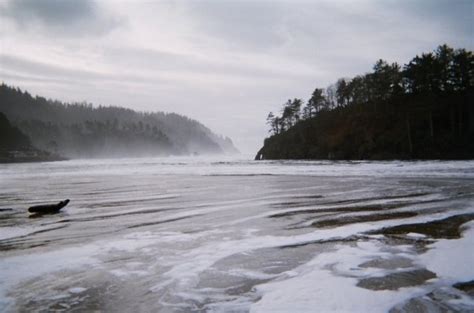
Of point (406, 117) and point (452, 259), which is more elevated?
point (406, 117)

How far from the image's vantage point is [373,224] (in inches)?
331

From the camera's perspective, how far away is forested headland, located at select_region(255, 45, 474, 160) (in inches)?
1907

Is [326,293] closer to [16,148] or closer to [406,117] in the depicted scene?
[406,117]

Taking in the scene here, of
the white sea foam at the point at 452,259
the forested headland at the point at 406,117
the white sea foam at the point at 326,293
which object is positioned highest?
the forested headland at the point at 406,117

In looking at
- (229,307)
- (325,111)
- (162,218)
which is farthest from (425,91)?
(229,307)

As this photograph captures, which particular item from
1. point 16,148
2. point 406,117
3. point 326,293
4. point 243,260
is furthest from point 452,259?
point 16,148

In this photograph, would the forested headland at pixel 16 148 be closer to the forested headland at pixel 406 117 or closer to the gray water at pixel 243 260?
the forested headland at pixel 406 117

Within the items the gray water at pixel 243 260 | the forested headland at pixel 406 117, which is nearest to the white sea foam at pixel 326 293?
the gray water at pixel 243 260

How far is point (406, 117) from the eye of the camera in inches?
1978

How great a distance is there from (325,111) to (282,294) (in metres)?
82.7

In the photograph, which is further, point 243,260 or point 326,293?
point 243,260

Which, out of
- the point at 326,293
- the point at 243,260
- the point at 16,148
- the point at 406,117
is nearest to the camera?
the point at 326,293

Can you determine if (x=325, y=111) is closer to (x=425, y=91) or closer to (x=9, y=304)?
(x=425, y=91)

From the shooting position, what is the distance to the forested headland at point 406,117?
4844 centimetres
